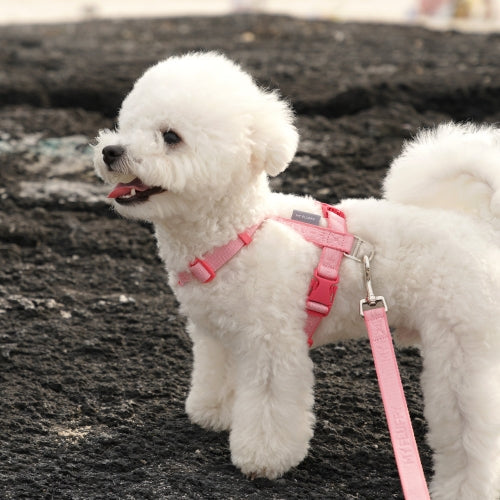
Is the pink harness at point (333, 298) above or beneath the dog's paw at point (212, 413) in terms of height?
above

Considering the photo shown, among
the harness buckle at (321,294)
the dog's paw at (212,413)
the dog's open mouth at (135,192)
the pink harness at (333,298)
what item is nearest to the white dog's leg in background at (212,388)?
the dog's paw at (212,413)

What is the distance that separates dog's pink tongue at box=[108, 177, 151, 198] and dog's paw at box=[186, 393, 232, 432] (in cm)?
88

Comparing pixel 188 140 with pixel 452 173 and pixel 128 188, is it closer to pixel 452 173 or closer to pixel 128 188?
pixel 128 188

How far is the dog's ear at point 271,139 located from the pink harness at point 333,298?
8.9 inches

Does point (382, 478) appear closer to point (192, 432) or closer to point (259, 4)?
point (192, 432)

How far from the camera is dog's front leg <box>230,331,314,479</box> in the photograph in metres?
2.47

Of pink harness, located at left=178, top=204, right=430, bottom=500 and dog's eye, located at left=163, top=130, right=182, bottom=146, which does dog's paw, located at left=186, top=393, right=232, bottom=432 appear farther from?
dog's eye, located at left=163, top=130, right=182, bottom=146

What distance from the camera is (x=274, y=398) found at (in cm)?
250

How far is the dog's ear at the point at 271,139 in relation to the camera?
2.37 metres

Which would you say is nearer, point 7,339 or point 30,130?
point 7,339

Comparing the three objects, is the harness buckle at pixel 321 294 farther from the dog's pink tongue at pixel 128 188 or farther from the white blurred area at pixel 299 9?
the white blurred area at pixel 299 9

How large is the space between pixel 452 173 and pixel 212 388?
3.69ft

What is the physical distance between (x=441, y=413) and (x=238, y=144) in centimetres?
101

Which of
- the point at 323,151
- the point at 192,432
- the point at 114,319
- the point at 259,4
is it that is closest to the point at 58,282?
the point at 114,319
